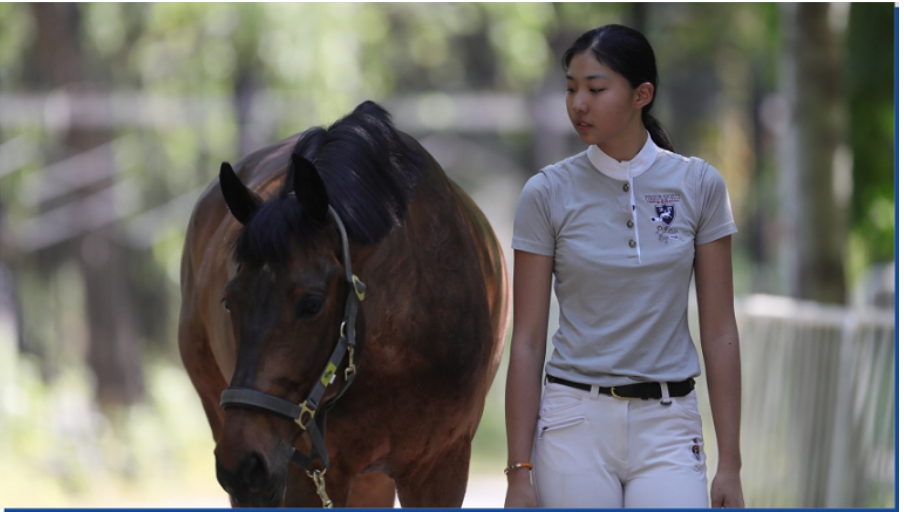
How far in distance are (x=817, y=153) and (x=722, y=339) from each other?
509 centimetres

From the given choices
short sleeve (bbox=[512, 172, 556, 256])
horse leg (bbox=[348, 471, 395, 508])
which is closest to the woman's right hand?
short sleeve (bbox=[512, 172, 556, 256])

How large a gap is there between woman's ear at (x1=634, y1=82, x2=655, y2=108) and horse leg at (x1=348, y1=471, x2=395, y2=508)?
7.18 feet

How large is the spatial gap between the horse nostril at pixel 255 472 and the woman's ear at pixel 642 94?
1286 millimetres

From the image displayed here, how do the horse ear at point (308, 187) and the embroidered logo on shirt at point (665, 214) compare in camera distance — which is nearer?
the embroidered logo on shirt at point (665, 214)

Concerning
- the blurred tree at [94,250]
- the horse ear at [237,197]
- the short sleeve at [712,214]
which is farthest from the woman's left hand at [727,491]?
the blurred tree at [94,250]

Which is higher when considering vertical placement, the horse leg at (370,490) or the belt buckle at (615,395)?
the belt buckle at (615,395)

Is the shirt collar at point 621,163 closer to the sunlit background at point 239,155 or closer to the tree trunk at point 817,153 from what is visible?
the sunlit background at point 239,155

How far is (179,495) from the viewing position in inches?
349

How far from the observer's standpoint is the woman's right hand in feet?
8.07

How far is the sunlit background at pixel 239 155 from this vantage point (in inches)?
234

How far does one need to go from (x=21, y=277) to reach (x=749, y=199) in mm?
13490

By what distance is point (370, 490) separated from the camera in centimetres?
426

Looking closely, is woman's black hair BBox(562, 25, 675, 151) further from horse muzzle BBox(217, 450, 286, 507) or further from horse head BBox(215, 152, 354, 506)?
horse muzzle BBox(217, 450, 286, 507)

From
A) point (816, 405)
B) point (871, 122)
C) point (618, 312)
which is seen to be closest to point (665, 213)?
point (618, 312)
